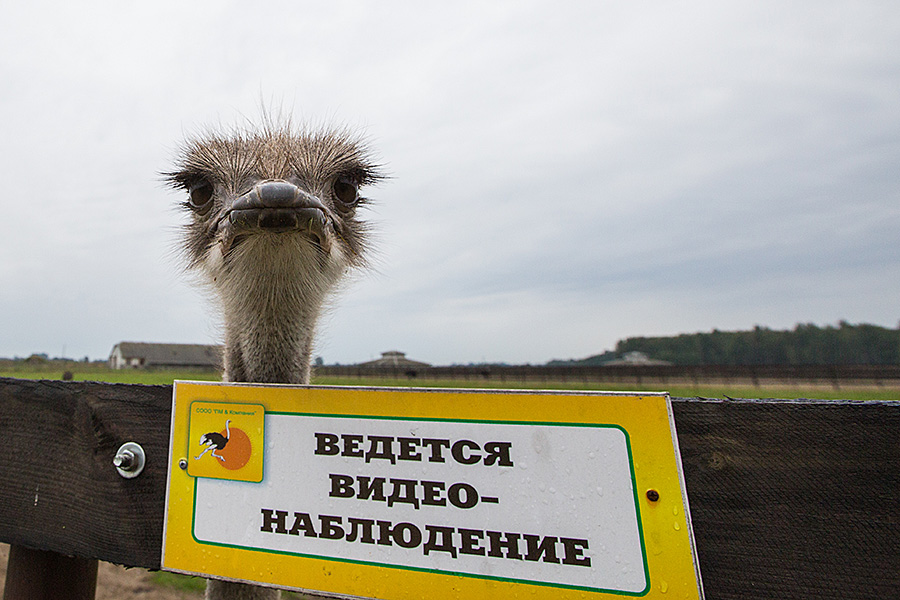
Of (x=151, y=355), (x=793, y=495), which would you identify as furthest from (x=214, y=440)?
(x=151, y=355)

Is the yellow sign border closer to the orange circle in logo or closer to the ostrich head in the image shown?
the orange circle in logo

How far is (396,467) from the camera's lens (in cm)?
86

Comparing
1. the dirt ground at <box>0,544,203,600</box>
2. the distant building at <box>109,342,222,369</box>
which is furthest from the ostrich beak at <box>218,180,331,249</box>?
the distant building at <box>109,342,222,369</box>

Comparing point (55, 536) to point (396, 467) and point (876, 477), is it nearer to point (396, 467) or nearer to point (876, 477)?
point (396, 467)

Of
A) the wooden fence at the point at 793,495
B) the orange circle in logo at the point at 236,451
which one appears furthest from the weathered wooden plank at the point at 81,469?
the wooden fence at the point at 793,495

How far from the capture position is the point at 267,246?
1.55 m

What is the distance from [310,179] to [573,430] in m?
1.35

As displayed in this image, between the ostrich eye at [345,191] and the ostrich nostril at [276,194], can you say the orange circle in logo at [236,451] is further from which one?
the ostrich eye at [345,191]

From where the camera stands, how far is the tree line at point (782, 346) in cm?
4806

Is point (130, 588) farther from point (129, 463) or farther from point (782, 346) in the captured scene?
point (782, 346)

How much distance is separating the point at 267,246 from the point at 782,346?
6287 cm

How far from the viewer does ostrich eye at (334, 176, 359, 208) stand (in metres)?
1.96

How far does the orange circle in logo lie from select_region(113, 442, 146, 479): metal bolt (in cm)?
21

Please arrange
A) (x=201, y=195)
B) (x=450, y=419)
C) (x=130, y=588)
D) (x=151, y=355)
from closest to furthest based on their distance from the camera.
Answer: (x=450, y=419), (x=201, y=195), (x=130, y=588), (x=151, y=355)
